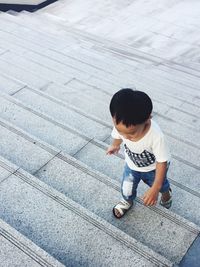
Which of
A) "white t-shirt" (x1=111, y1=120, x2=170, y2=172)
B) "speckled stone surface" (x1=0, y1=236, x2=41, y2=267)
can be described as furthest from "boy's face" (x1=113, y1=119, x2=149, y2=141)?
"speckled stone surface" (x1=0, y1=236, x2=41, y2=267)

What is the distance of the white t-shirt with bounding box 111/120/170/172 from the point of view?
9.43 ft

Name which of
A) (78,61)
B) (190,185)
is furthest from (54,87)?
(190,185)

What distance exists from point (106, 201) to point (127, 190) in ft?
1.14

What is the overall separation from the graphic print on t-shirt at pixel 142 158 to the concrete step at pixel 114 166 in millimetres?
762

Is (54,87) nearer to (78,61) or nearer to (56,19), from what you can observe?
(78,61)

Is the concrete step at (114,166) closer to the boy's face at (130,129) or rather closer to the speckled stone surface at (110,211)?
the speckled stone surface at (110,211)

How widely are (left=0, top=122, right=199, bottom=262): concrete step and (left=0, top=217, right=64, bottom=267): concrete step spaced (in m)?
0.81

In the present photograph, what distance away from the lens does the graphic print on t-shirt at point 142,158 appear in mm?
3054

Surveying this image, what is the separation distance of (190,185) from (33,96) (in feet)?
8.78

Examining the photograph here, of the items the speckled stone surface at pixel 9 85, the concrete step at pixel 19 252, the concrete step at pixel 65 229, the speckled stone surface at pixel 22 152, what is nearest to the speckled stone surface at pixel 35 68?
the speckled stone surface at pixel 9 85

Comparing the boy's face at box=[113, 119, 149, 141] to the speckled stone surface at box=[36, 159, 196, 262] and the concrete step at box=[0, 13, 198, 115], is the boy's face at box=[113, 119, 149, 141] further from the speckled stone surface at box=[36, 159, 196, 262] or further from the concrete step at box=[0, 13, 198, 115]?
the concrete step at box=[0, 13, 198, 115]

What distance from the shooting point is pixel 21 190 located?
11.4ft

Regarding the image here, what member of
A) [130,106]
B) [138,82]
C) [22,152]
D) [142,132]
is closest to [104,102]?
[138,82]

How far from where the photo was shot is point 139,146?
9.71ft
